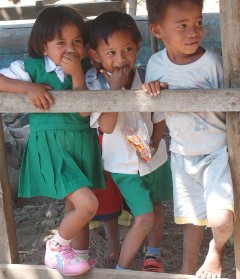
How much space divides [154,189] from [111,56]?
2.46 feet

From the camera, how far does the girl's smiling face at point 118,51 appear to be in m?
3.09

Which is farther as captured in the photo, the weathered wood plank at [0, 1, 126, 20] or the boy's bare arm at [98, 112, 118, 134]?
the weathered wood plank at [0, 1, 126, 20]

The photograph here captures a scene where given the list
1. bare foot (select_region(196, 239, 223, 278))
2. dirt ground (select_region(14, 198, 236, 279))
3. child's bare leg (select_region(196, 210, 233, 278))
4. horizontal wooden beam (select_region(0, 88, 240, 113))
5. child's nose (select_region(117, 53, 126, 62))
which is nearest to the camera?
horizontal wooden beam (select_region(0, 88, 240, 113))

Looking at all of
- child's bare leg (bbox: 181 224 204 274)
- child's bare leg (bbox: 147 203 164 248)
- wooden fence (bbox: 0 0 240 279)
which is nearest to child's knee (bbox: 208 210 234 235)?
wooden fence (bbox: 0 0 240 279)

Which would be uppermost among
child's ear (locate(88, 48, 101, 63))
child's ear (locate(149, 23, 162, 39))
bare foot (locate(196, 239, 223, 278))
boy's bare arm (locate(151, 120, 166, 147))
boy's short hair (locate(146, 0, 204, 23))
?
boy's short hair (locate(146, 0, 204, 23))

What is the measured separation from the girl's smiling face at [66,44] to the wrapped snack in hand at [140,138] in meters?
0.43

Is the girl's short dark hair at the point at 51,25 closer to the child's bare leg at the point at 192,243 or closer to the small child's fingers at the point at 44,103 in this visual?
the small child's fingers at the point at 44,103

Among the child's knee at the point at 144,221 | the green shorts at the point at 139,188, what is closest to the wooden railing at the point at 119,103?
the child's knee at the point at 144,221

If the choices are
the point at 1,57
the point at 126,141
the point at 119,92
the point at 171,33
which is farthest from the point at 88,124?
the point at 1,57

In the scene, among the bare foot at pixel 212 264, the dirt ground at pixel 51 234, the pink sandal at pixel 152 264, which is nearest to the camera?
the bare foot at pixel 212 264

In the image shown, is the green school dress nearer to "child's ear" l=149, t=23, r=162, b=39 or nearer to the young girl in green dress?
the young girl in green dress

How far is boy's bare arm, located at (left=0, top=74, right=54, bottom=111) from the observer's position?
2.94 meters

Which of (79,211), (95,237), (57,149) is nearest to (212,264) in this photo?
(79,211)

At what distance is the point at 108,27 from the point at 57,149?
25.1 inches
